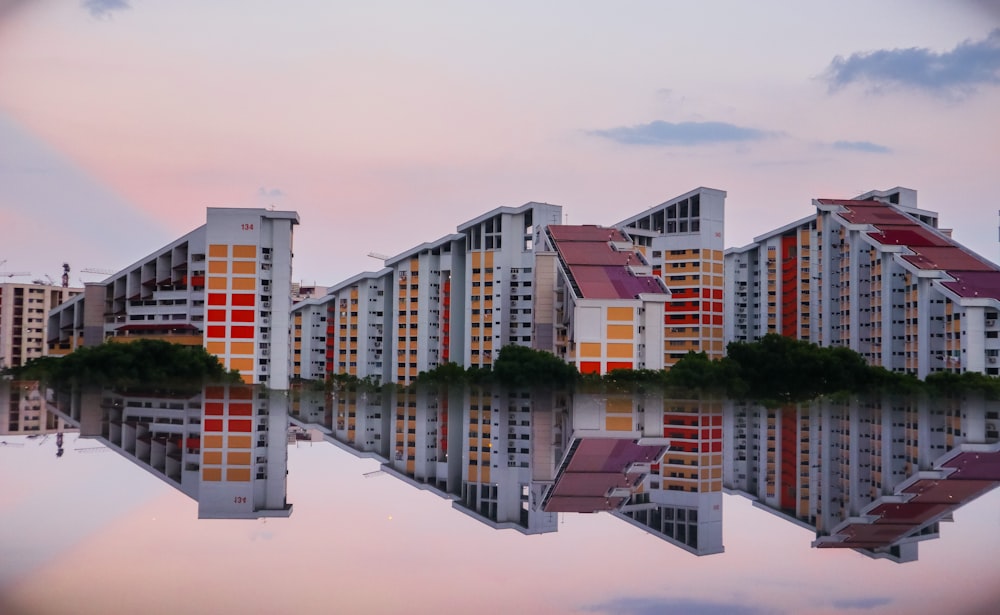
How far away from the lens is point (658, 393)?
1666 cm

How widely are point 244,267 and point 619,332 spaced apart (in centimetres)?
730

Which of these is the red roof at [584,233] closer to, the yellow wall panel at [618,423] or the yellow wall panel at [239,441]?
the yellow wall panel at [618,423]

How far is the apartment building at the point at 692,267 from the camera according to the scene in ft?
86.6

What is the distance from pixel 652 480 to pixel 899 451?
8.18ft

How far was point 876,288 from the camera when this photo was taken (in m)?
22.2

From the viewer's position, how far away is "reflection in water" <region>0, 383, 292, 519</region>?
4.38m

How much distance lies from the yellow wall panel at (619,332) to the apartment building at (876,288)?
5733 millimetres

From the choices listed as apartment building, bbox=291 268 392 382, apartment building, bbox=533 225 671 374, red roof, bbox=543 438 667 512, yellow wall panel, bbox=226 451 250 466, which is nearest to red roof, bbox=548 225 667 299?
apartment building, bbox=533 225 671 374

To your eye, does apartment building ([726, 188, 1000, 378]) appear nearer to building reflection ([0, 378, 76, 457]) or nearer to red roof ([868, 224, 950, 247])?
red roof ([868, 224, 950, 247])

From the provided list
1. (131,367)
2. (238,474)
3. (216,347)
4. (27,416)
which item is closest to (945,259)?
(216,347)

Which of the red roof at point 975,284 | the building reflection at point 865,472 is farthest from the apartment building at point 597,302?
the building reflection at point 865,472

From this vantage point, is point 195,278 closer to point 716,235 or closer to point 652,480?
point 716,235

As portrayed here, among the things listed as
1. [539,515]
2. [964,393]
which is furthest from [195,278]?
[539,515]

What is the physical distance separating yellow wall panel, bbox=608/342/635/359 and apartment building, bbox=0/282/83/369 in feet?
76.8
